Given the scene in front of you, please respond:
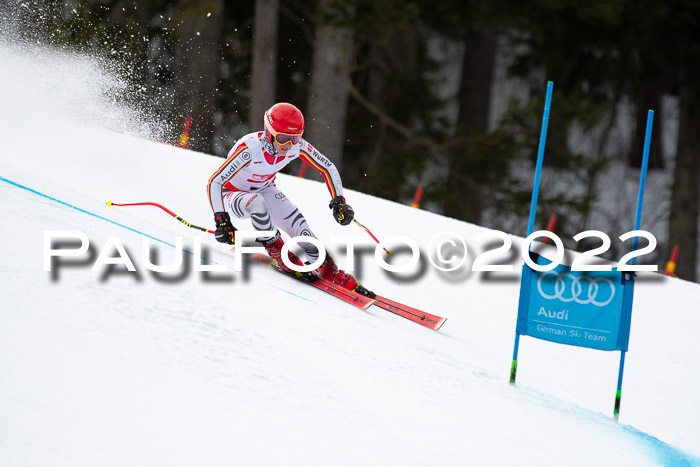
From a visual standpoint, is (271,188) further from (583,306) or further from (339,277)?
(583,306)

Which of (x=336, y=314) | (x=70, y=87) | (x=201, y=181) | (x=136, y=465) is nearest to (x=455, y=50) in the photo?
(x=70, y=87)

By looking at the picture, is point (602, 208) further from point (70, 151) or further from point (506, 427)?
point (506, 427)

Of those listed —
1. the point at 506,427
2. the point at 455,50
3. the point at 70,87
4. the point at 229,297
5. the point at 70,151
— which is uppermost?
the point at 455,50

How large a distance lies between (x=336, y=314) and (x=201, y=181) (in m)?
4.36

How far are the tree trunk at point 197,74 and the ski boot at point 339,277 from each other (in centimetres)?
910

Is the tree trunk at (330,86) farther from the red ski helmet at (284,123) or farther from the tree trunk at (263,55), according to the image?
the red ski helmet at (284,123)

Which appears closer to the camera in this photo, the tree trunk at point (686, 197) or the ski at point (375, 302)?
the ski at point (375, 302)

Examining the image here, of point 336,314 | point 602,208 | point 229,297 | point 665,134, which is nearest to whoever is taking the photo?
point 229,297

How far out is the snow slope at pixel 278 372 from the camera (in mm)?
2586

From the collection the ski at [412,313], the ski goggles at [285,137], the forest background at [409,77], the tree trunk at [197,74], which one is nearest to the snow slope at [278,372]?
the ski at [412,313]

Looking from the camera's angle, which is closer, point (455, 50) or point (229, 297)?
point (229, 297)

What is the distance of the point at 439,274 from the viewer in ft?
22.2

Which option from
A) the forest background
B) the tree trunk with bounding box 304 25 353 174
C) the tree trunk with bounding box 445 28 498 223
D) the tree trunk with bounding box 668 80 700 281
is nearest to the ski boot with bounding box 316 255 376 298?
the forest background

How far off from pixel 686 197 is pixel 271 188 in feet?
37.4
